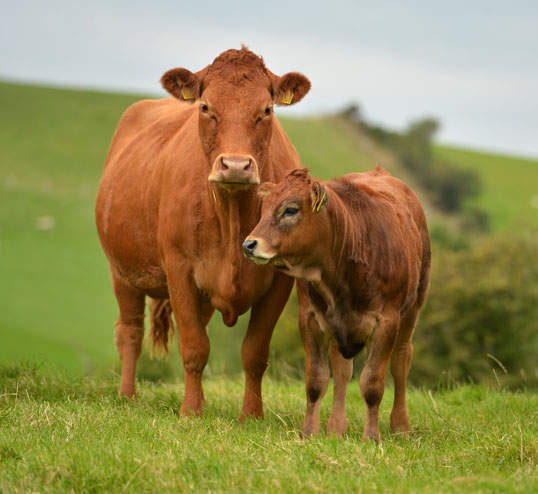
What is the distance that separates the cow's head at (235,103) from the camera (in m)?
6.10

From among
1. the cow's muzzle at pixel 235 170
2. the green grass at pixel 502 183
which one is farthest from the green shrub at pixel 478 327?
the green grass at pixel 502 183

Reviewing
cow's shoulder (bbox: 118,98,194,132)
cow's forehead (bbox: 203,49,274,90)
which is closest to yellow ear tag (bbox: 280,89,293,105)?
cow's forehead (bbox: 203,49,274,90)

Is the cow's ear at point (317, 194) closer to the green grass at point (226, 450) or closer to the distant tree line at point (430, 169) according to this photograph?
the green grass at point (226, 450)

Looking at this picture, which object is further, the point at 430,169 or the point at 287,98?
the point at 430,169

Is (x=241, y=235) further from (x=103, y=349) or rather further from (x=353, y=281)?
(x=103, y=349)

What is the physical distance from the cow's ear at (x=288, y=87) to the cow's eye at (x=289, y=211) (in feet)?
4.09

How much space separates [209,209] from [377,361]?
1.88 meters

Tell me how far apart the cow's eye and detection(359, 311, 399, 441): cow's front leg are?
3.51ft

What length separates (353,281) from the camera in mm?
6227

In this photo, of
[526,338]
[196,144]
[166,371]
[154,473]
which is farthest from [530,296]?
[154,473]

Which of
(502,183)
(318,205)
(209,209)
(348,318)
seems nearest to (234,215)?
(209,209)

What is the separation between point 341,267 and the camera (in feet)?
20.4

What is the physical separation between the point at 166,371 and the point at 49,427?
66.5 feet

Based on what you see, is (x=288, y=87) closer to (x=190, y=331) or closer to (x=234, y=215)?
(x=234, y=215)
